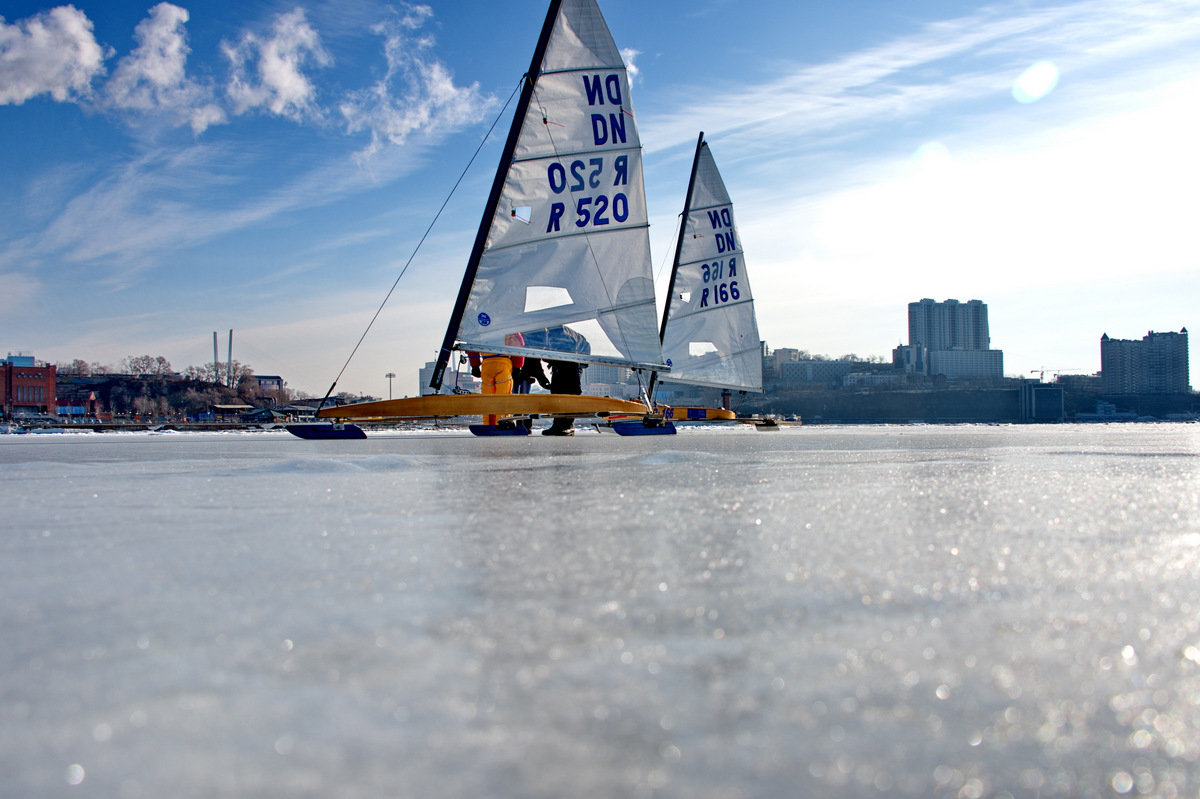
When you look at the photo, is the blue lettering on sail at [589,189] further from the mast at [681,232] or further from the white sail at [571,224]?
the mast at [681,232]

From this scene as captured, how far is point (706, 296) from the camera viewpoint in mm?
23688

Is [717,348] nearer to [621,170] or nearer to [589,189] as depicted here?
[621,170]

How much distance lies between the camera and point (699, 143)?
79.3 ft

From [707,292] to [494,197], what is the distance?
42.1ft

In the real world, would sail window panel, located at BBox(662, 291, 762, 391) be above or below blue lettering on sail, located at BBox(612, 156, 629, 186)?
below

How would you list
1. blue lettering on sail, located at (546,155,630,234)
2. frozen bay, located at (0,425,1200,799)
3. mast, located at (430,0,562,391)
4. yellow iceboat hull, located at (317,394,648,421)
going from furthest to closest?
blue lettering on sail, located at (546,155,630,234)
mast, located at (430,0,562,391)
yellow iceboat hull, located at (317,394,648,421)
frozen bay, located at (0,425,1200,799)

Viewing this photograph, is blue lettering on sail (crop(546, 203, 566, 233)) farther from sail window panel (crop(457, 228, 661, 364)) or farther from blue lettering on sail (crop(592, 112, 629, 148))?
blue lettering on sail (crop(592, 112, 629, 148))

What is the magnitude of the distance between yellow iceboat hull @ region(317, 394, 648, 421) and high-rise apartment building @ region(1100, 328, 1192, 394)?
669ft

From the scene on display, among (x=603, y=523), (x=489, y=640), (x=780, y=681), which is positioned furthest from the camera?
(x=603, y=523)

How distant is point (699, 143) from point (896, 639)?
79.6 ft

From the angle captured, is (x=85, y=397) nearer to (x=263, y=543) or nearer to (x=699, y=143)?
(x=699, y=143)

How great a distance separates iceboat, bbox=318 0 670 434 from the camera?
11891 mm

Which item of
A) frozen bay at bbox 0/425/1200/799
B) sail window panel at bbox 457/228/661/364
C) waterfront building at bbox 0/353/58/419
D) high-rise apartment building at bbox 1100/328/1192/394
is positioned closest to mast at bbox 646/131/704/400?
sail window panel at bbox 457/228/661/364

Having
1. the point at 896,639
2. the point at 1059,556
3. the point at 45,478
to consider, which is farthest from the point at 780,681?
the point at 45,478
